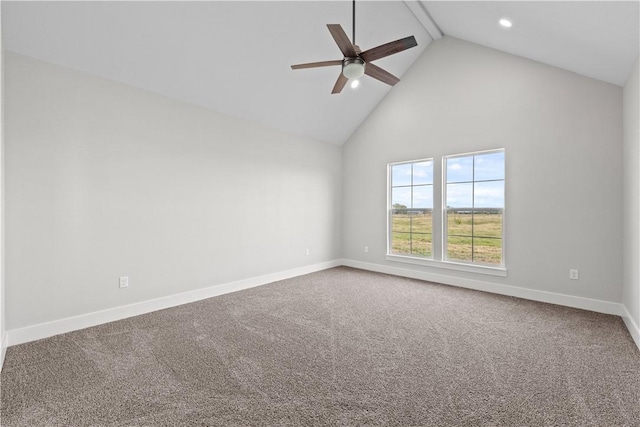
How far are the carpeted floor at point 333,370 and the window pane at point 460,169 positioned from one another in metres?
1.98

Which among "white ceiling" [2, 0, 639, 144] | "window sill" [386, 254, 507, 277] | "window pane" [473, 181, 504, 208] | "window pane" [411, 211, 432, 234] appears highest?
"white ceiling" [2, 0, 639, 144]

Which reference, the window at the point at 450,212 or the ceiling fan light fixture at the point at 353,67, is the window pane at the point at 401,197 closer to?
the window at the point at 450,212

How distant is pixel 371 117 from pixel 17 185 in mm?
4983

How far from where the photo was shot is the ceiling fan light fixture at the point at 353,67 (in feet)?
8.61

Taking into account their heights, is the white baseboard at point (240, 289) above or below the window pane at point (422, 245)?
below

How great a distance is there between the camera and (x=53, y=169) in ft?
9.32

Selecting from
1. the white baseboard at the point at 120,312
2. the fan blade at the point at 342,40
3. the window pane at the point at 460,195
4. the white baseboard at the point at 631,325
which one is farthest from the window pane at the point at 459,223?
the fan blade at the point at 342,40

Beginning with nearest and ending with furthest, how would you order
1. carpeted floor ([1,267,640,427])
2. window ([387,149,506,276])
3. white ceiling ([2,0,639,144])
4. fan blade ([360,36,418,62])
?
carpeted floor ([1,267,640,427]) → fan blade ([360,36,418,62]) → white ceiling ([2,0,639,144]) → window ([387,149,506,276])

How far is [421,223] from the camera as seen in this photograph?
5.15 m

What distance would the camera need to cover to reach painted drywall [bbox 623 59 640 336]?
2760mm

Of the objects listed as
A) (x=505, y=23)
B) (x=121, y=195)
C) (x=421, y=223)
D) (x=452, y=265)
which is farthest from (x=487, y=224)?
(x=121, y=195)

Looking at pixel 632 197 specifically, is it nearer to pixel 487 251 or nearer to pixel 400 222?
pixel 487 251

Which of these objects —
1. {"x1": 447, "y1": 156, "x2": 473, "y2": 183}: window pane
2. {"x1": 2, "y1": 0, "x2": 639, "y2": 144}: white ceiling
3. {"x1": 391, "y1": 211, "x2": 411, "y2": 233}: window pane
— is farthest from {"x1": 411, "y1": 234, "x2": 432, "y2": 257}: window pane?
{"x1": 2, "y1": 0, "x2": 639, "y2": 144}: white ceiling

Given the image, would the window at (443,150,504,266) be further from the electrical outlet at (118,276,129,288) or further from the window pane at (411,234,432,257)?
the electrical outlet at (118,276,129,288)
